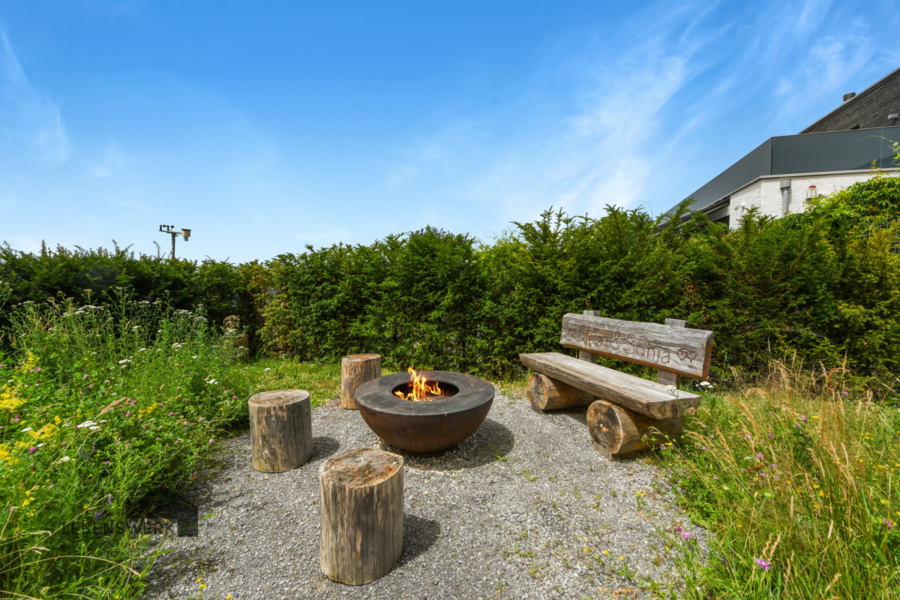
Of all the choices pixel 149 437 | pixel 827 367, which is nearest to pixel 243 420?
pixel 149 437

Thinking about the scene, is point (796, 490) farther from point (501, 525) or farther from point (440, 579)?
point (440, 579)

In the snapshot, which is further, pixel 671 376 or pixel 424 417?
pixel 671 376

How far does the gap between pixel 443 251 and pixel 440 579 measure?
4168 mm

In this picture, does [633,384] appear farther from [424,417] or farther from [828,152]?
[828,152]

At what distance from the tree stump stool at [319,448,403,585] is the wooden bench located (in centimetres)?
207

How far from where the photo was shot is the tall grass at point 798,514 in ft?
5.43

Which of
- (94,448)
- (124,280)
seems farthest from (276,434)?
(124,280)

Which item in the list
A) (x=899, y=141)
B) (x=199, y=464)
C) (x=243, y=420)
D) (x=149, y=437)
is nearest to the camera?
(x=149, y=437)

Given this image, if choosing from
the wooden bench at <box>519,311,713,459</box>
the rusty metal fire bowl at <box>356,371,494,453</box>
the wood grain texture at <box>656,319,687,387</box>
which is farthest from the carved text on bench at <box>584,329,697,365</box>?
the rusty metal fire bowl at <box>356,371,494,453</box>

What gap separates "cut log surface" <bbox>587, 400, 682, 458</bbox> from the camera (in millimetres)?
3201

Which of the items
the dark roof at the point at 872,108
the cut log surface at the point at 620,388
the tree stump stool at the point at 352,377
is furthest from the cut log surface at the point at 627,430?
the dark roof at the point at 872,108

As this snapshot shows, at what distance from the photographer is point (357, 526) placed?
2.04 meters

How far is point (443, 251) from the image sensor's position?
5.57m

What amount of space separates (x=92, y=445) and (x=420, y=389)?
237 cm
